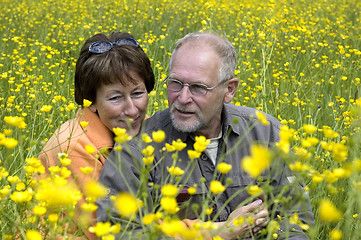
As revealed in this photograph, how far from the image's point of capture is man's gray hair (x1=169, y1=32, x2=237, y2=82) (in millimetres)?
2326

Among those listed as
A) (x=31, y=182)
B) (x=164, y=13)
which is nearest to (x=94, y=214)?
(x=31, y=182)

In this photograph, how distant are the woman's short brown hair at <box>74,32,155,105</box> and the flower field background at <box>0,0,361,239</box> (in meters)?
0.18

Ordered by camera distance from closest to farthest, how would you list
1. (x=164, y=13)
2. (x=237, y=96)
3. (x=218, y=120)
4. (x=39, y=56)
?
1. (x=218, y=120)
2. (x=237, y=96)
3. (x=39, y=56)
4. (x=164, y=13)

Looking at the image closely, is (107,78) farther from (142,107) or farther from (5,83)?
(5,83)

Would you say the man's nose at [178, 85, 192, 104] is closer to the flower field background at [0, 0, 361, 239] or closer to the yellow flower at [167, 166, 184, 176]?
the flower field background at [0, 0, 361, 239]

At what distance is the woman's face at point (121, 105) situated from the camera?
2.42m

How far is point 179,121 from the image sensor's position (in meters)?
2.20

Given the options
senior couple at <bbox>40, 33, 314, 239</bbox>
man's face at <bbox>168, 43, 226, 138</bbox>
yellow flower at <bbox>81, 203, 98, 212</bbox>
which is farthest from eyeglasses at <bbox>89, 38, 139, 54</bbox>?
yellow flower at <bbox>81, 203, 98, 212</bbox>

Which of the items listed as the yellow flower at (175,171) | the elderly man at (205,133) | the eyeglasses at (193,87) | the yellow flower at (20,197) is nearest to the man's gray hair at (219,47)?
the elderly man at (205,133)

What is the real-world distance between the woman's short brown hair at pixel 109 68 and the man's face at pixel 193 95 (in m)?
0.28

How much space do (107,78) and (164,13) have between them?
4.33 m

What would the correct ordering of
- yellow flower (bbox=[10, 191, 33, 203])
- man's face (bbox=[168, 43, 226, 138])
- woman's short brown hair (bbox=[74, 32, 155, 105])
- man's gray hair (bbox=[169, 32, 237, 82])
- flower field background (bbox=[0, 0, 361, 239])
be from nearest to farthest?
yellow flower (bbox=[10, 191, 33, 203]) < flower field background (bbox=[0, 0, 361, 239]) < man's face (bbox=[168, 43, 226, 138]) < man's gray hair (bbox=[169, 32, 237, 82]) < woman's short brown hair (bbox=[74, 32, 155, 105])

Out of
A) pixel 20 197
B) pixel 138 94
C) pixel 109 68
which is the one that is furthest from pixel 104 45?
pixel 20 197

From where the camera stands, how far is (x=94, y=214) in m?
2.16
